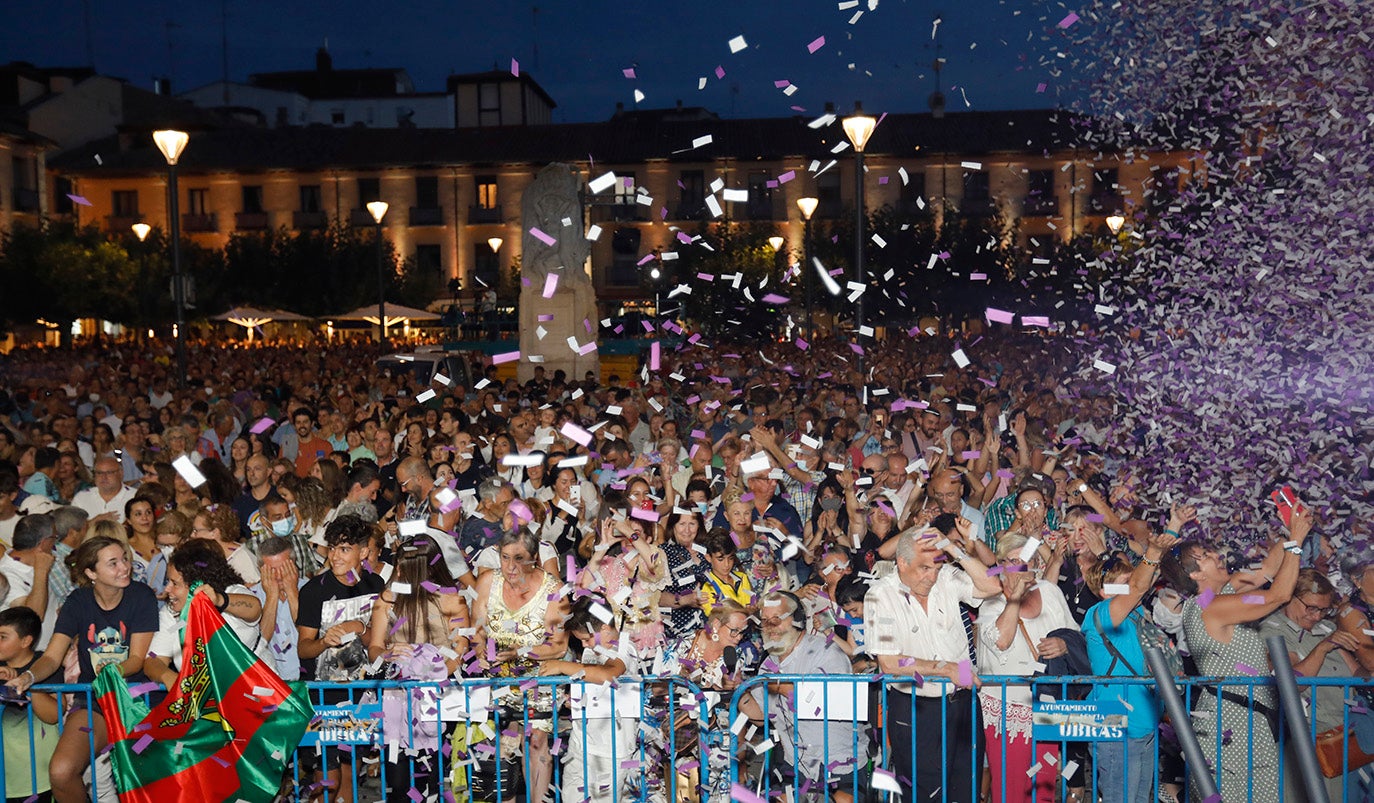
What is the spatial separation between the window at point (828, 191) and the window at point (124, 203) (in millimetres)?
32858

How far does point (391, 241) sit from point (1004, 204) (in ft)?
92.3

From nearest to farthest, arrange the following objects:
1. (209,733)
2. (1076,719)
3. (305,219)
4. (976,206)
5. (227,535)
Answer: (209,733) < (1076,719) < (227,535) < (976,206) < (305,219)

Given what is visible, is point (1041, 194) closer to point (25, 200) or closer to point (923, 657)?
point (25, 200)

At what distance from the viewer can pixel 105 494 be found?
8469 millimetres

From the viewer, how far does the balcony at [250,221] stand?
192 ft

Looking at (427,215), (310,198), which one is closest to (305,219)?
(310,198)

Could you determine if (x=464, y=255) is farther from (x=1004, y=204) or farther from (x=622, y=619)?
(x=622, y=619)

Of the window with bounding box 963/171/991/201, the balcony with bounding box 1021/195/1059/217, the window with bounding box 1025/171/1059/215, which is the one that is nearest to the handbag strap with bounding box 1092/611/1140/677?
the window with bounding box 963/171/991/201

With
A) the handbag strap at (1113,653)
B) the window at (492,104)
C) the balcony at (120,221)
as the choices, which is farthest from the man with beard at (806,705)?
the window at (492,104)

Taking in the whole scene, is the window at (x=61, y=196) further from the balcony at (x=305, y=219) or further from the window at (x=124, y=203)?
the balcony at (x=305, y=219)

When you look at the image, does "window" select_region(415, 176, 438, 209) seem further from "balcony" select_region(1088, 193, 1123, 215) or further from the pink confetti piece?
"balcony" select_region(1088, 193, 1123, 215)

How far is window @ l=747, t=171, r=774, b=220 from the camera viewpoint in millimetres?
55562

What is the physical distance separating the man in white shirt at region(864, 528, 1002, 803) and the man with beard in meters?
0.20

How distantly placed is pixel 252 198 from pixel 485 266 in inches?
474
